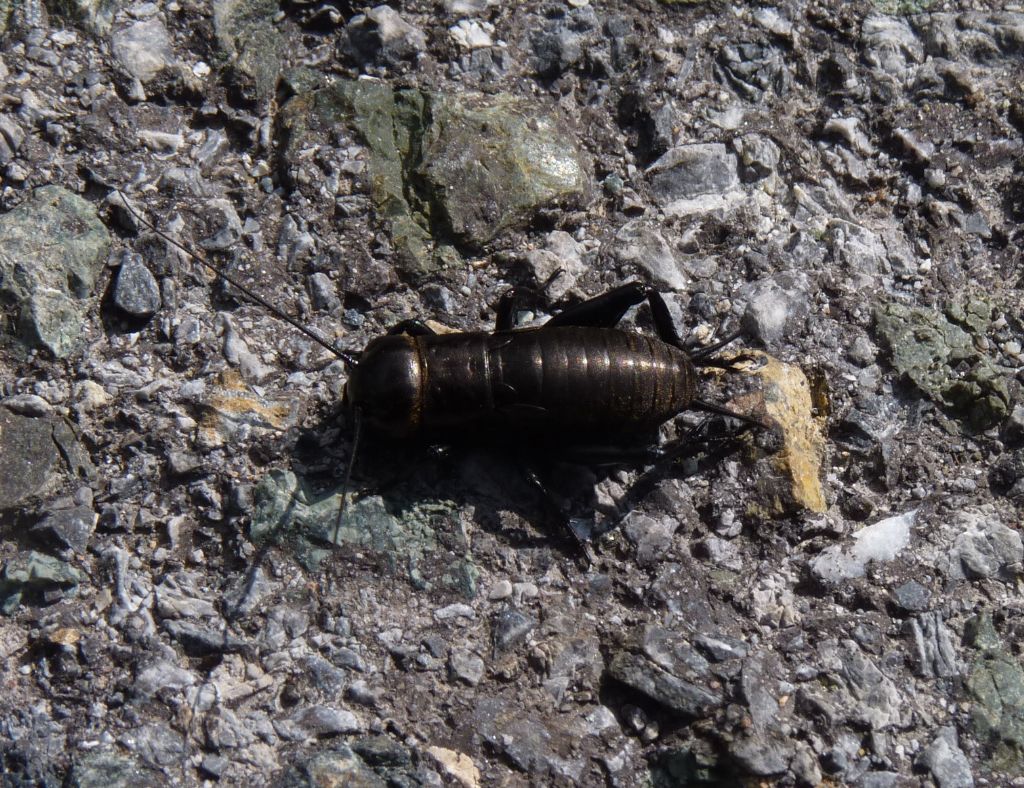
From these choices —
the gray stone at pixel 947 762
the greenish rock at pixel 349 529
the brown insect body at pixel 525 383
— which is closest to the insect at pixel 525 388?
the brown insect body at pixel 525 383

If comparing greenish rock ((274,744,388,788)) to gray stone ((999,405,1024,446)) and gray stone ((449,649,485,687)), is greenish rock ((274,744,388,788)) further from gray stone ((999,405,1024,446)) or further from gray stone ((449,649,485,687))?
gray stone ((999,405,1024,446))

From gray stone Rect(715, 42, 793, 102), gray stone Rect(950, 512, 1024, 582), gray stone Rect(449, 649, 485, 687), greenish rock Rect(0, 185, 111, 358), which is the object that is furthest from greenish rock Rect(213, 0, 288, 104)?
gray stone Rect(950, 512, 1024, 582)

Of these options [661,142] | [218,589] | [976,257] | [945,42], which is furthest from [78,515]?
[945,42]

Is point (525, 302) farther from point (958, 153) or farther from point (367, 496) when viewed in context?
point (958, 153)

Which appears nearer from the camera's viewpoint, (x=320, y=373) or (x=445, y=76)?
(x=320, y=373)

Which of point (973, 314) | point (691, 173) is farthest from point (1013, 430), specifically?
point (691, 173)

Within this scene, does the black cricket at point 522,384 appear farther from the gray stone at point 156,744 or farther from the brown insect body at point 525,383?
the gray stone at point 156,744

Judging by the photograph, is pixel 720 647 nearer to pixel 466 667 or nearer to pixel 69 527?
pixel 466 667
